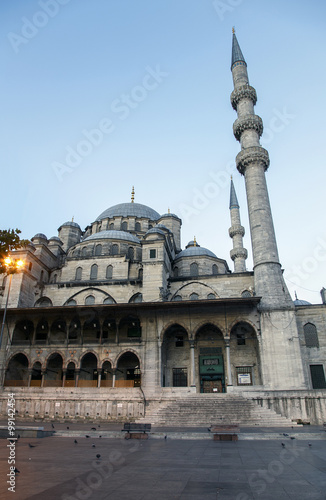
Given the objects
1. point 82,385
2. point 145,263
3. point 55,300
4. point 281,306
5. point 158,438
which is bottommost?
point 158,438

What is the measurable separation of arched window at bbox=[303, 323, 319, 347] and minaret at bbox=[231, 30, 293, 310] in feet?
7.65

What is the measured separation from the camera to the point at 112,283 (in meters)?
26.2

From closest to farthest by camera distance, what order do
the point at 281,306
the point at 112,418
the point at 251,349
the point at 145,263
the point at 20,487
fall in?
the point at 20,487 → the point at 112,418 → the point at 281,306 → the point at 251,349 → the point at 145,263

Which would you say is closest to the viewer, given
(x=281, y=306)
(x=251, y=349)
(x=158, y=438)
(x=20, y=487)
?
(x=20, y=487)

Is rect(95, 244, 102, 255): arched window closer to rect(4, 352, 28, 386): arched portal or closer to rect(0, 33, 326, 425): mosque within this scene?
rect(0, 33, 326, 425): mosque

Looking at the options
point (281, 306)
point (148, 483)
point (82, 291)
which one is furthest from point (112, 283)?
point (148, 483)

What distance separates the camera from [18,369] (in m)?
24.0

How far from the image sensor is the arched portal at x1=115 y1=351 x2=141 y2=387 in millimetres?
22906

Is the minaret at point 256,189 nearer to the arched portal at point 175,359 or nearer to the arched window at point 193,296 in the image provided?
the arched window at point 193,296

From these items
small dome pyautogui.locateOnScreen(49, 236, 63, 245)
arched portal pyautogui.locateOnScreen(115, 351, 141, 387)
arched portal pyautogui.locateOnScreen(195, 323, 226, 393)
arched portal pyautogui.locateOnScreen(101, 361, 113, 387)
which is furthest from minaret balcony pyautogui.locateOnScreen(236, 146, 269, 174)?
small dome pyautogui.locateOnScreen(49, 236, 63, 245)

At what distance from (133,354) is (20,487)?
18.8 m

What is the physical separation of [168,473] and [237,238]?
3201cm

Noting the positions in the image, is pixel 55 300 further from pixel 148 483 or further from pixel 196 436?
pixel 148 483

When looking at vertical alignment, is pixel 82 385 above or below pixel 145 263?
below
